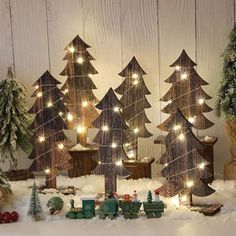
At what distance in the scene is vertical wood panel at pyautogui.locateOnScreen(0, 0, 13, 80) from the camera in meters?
3.11

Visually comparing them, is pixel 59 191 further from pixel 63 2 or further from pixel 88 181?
pixel 63 2

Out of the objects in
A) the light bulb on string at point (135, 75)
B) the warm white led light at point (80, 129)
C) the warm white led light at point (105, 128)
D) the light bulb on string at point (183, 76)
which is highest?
the light bulb on string at point (135, 75)

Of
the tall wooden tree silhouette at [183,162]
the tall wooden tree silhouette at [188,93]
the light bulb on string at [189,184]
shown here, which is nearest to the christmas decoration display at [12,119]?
the tall wooden tree silhouette at [188,93]

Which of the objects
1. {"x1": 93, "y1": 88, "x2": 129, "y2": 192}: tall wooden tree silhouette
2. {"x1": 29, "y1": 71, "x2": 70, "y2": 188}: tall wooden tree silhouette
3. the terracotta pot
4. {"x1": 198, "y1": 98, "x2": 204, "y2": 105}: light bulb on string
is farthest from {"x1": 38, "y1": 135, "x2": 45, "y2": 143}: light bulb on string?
the terracotta pot

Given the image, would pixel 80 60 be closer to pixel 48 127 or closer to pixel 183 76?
pixel 48 127

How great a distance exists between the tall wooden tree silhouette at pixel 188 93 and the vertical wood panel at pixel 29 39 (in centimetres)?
81

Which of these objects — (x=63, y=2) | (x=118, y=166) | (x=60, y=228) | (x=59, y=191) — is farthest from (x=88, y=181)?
(x=63, y=2)

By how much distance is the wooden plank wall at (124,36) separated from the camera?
2.93 meters

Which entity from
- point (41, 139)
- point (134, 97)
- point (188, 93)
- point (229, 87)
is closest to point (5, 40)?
point (41, 139)

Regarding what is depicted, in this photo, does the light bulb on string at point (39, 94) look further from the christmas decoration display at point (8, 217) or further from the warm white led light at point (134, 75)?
the christmas decoration display at point (8, 217)

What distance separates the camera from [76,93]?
2926 mm

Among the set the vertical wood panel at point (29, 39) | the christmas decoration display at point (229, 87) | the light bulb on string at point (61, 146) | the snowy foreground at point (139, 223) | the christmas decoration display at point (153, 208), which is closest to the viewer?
the snowy foreground at point (139, 223)

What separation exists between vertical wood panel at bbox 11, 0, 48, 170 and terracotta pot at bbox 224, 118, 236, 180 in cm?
114

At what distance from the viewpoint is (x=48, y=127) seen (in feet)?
8.94
